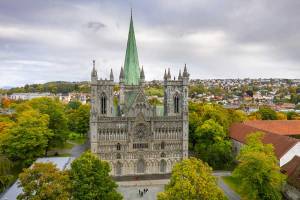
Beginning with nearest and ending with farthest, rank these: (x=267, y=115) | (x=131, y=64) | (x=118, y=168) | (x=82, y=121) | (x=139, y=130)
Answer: (x=118, y=168)
(x=139, y=130)
(x=131, y=64)
(x=82, y=121)
(x=267, y=115)

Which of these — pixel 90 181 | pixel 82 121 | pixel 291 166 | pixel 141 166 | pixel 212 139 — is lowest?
pixel 141 166

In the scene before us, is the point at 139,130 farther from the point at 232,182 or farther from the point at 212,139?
the point at 232,182

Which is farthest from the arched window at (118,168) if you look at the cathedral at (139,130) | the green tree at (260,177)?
the green tree at (260,177)

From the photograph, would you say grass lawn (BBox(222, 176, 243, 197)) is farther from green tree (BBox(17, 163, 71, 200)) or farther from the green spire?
green tree (BBox(17, 163, 71, 200))

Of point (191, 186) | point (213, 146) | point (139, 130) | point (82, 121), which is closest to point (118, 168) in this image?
point (139, 130)

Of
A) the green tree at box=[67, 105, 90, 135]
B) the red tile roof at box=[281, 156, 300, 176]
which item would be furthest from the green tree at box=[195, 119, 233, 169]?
the green tree at box=[67, 105, 90, 135]

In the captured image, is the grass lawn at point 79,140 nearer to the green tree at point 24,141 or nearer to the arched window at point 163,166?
the green tree at point 24,141

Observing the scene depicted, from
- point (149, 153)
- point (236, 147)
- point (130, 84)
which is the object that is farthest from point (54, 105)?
point (236, 147)

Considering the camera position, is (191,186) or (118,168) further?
(118,168)
